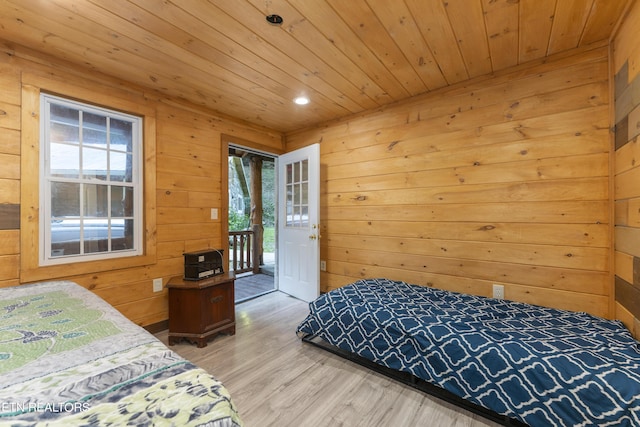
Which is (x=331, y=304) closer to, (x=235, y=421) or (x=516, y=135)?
(x=235, y=421)

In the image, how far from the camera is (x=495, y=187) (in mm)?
2422

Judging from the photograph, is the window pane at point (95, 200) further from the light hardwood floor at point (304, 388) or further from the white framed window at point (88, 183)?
the light hardwood floor at point (304, 388)

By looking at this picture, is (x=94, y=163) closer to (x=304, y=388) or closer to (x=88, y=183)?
(x=88, y=183)

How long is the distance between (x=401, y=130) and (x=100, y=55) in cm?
270

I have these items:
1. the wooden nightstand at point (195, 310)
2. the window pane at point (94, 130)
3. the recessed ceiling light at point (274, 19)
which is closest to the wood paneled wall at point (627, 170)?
the recessed ceiling light at point (274, 19)

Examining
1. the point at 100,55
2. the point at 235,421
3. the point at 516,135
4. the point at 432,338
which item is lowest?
the point at 432,338

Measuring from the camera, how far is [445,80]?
8.37 ft

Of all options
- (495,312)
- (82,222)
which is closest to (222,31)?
(82,222)

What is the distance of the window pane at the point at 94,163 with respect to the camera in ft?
7.70

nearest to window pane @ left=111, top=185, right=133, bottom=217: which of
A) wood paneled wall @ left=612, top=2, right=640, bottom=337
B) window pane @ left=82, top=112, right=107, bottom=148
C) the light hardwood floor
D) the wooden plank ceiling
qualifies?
window pane @ left=82, top=112, right=107, bottom=148

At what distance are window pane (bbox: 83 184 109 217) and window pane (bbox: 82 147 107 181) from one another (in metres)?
0.09

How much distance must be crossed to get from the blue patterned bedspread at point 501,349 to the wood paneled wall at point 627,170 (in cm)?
22

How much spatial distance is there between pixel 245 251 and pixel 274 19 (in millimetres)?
4285

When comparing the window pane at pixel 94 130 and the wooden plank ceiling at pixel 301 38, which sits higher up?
the wooden plank ceiling at pixel 301 38
